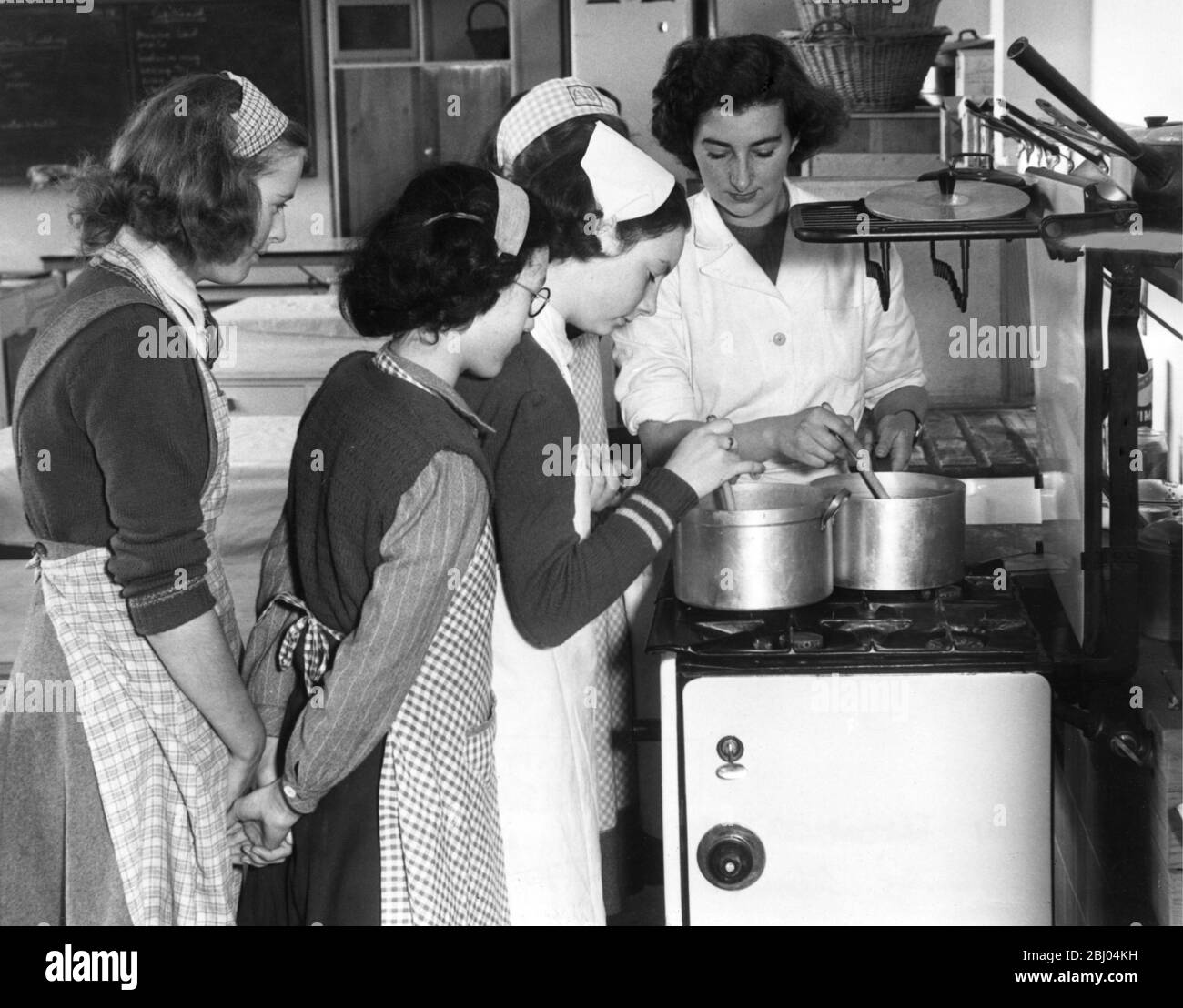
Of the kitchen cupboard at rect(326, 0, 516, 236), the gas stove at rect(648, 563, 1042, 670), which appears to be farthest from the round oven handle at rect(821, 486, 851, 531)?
the kitchen cupboard at rect(326, 0, 516, 236)

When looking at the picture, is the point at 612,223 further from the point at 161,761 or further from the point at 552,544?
the point at 161,761

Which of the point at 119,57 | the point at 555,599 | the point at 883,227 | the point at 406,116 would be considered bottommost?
the point at 555,599

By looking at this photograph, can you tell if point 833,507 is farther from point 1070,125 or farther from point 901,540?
point 1070,125

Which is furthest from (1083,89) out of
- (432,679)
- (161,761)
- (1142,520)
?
(161,761)

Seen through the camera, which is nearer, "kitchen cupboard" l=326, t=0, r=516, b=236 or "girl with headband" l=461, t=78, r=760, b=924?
"girl with headband" l=461, t=78, r=760, b=924

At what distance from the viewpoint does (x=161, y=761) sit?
1.53 metres

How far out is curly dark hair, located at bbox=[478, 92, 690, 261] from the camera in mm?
1619

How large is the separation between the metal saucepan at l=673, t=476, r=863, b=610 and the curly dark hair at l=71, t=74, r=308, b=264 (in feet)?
2.08

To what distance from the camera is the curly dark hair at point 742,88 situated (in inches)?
82.5

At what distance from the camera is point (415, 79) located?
5816 millimetres

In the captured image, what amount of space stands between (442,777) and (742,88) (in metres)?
1.15

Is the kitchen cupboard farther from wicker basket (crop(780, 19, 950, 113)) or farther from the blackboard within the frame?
wicker basket (crop(780, 19, 950, 113))

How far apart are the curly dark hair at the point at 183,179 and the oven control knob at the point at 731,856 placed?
2.86ft

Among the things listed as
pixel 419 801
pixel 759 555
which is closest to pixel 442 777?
pixel 419 801
